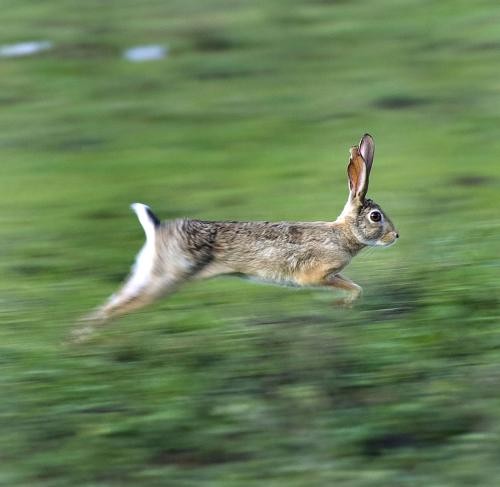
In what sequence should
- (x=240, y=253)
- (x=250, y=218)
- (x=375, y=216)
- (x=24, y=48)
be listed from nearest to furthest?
(x=240, y=253)
(x=375, y=216)
(x=250, y=218)
(x=24, y=48)

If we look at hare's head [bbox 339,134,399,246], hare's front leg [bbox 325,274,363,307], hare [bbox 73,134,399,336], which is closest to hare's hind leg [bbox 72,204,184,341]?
hare [bbox 73,134,399,336]

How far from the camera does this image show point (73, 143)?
11242mm

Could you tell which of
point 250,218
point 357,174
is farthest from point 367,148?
point 250,218

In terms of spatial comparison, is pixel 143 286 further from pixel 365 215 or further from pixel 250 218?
pixel 250 218

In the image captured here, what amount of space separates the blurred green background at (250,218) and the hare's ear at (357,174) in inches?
20.3

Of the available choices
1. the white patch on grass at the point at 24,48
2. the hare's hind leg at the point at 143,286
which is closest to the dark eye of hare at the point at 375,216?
the hare's hind leg at the point at 143,286

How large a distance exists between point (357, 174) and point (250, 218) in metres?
2.53

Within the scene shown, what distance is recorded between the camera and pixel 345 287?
663 centimetres

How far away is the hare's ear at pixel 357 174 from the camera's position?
6.78m

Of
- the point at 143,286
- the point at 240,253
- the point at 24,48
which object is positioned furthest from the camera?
the point at 24,48

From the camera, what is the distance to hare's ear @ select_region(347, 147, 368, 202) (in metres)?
6.78

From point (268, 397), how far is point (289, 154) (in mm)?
5238

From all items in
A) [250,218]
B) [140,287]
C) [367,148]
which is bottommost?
[140,287]

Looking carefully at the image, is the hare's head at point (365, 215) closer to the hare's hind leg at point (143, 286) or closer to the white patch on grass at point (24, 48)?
the hare's hind leg at point (143, 286)
